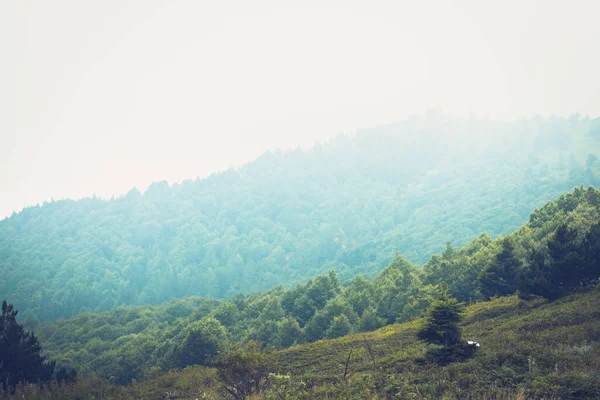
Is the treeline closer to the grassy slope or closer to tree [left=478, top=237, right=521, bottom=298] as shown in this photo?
tree [left=478, top=237, right=521, bottom=298]

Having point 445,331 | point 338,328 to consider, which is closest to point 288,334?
point 338,328

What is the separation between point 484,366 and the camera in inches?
612

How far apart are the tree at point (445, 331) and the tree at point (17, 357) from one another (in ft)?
100

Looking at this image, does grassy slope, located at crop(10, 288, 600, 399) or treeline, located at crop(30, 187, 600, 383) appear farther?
treeline, located at crop(30, 187, 600, 383)

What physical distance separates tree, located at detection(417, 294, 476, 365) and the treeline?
946 millimetres

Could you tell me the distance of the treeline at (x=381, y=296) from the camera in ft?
93.9

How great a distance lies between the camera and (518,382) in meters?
13.6

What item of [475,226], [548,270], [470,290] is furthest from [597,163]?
[548,270]

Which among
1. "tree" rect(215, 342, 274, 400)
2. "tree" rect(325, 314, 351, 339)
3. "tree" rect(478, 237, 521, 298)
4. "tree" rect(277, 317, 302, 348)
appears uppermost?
"tree" rect(215, 342, 274, 400)

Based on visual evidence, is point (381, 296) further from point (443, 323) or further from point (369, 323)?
point (443, 323)

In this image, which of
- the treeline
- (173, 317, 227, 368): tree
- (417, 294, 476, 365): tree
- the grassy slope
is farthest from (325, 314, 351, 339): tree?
(417, 294, 476, 365): tree

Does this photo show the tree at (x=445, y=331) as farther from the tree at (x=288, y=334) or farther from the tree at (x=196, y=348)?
the tree at (x=288, y=334)

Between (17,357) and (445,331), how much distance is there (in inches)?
1338

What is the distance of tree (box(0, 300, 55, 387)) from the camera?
31.5 metres
